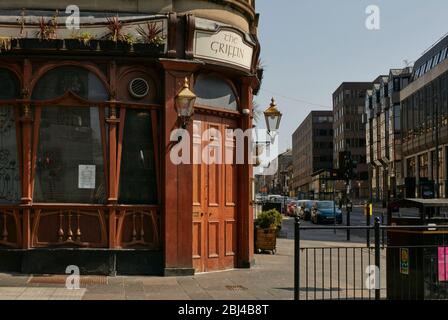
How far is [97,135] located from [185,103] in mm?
1874

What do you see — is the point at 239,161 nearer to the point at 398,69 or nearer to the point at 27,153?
the point at 27,153

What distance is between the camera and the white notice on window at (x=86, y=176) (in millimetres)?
12945

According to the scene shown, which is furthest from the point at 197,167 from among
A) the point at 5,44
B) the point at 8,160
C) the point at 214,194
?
the point at 5,44

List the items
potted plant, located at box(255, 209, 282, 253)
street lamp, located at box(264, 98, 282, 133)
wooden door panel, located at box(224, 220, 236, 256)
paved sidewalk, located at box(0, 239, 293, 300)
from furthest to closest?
potted plant, located at box(255, 209, 282, 253)
street lamp, located at box(264, 98, 282, 133)
wooden door panel, located at box(224, 220, 236, 256)
paved sidewalk, located at box(0, 239, 293, 300)

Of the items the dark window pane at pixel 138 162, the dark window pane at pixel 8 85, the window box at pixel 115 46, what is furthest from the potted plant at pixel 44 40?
the dark window pane at pixel 138 162

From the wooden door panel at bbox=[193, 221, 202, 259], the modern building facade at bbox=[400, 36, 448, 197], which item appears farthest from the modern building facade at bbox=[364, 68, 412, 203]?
the wooden door panel at bbox=[193, 221, 202, 259]

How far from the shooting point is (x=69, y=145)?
12.9 metres

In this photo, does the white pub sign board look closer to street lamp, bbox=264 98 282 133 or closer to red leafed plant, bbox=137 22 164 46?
red leafed plant, bbox=137 22 164 46

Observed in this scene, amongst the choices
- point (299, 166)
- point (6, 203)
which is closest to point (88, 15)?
point (6, 203)

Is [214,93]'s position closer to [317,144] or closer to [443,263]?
[443,263]

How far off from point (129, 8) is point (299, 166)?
560 ft

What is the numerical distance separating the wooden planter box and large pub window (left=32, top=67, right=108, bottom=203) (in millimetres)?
7016

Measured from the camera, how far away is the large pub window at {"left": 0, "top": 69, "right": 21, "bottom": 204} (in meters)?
12.9
